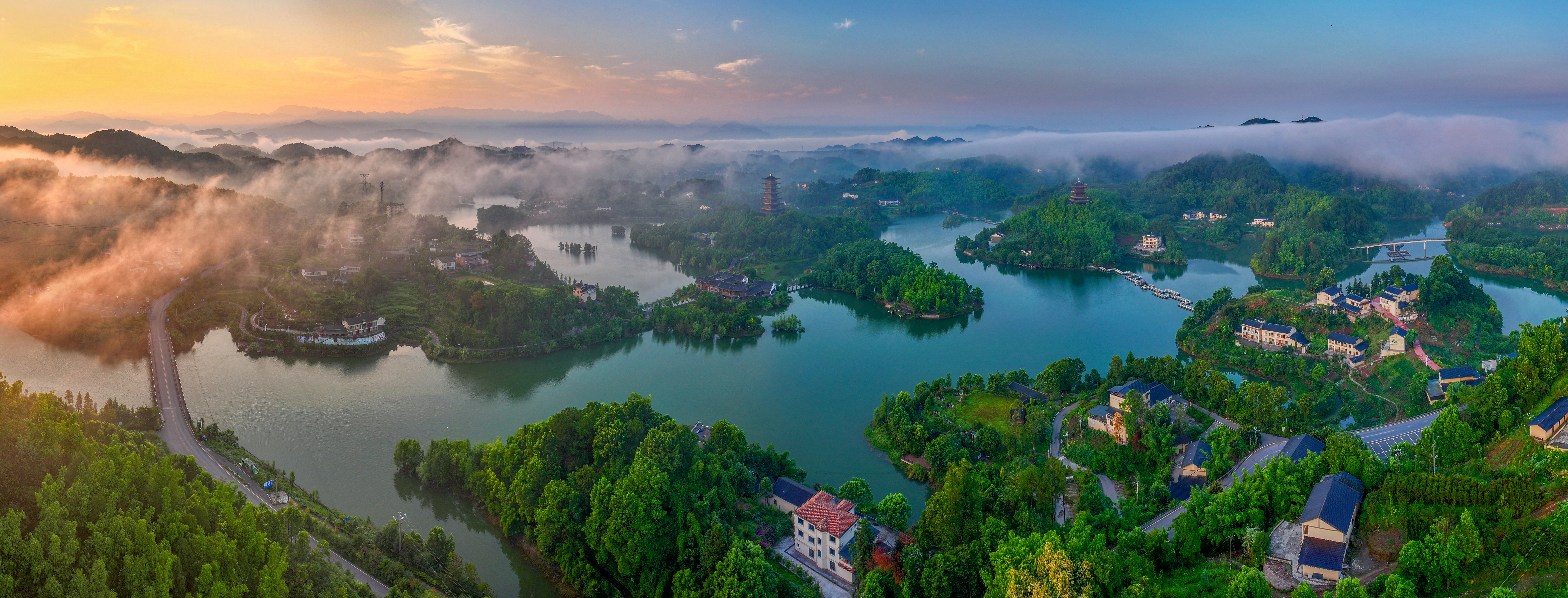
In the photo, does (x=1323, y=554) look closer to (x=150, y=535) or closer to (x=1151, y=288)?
(x=150, y=535)

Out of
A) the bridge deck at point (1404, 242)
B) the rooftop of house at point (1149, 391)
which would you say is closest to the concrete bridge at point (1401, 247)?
the bridge deck at point (1404, 242)

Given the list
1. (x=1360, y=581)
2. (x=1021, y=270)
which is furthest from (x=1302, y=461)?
(x=1021, y=270)

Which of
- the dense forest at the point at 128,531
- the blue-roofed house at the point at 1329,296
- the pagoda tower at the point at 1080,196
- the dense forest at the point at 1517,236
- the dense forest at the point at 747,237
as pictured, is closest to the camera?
the dense forest at the point at 128,531

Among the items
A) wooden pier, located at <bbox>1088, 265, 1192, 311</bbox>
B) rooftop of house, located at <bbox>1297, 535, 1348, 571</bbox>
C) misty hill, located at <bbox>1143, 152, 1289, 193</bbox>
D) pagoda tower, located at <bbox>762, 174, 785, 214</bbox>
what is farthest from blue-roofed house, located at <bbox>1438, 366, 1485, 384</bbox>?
misty hill, located at <bbox>1143, 152, 1289, 193</bbox>

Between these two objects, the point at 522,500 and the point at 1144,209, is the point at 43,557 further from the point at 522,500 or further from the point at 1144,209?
the point at 1144,209

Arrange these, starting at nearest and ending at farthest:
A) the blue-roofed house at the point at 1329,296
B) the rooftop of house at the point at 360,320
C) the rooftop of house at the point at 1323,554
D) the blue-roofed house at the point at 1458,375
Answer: the rooftop of house at the point at 1323,554, the blue-roofed house at the point at 1458,375, the rooftop of house at the point at 360,320, the blue-roofed house at the point at 1329,296

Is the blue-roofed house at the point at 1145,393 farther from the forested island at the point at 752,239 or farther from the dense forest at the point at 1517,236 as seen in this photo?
the dense forest at the point at 1517,236

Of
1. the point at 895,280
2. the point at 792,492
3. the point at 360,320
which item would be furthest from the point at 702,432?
the point at 895,280
